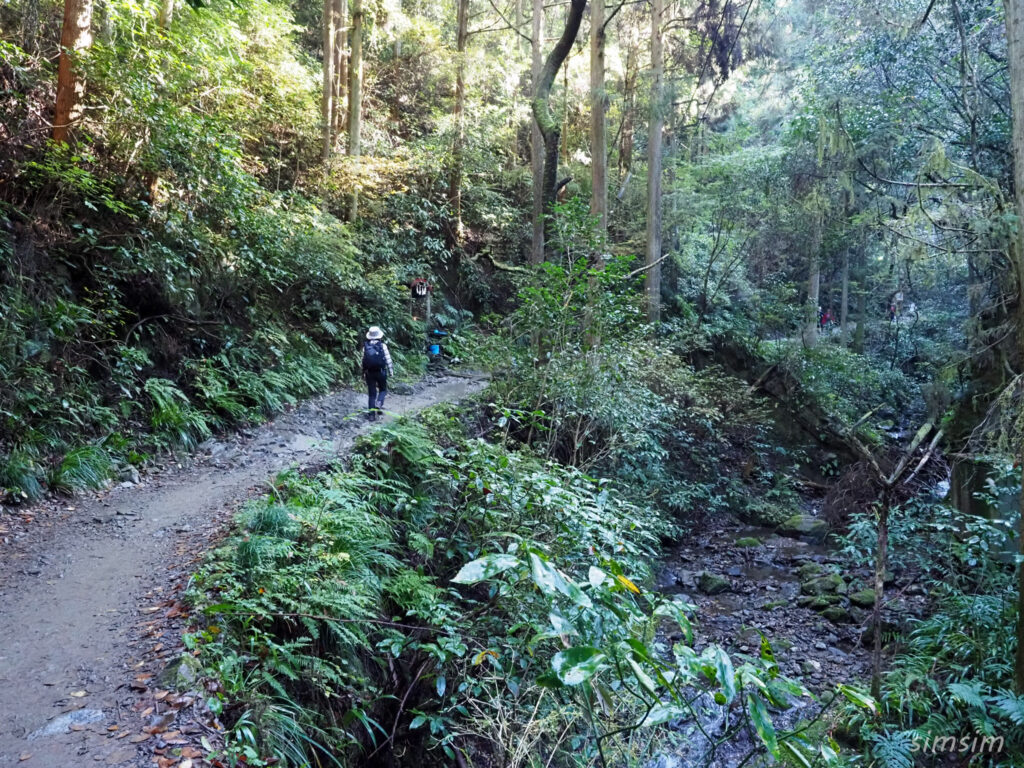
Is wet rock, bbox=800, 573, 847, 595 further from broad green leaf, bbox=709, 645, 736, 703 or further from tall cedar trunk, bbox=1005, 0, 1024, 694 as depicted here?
broad green leaf, bbox=709, 645, 736, 703

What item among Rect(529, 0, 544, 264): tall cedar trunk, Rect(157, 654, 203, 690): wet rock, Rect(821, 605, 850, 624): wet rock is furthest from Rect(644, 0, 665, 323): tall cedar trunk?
Rect(157, 654, 203, 690): wet rock

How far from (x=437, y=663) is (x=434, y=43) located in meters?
19.4

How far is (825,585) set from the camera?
403 inches

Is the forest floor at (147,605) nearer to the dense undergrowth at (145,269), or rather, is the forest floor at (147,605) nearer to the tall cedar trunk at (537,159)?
the dense undergrowth at (145,269)

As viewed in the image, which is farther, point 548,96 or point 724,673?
point 548,96

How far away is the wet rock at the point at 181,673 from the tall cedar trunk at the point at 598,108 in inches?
477

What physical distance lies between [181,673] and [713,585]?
28.9ft

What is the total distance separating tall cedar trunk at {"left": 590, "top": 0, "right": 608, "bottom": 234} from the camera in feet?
46.9

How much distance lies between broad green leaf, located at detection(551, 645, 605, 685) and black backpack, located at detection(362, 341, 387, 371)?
28.5ft

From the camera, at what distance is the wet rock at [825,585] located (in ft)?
33.3

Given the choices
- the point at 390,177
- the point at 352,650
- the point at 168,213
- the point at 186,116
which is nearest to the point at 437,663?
the point at 352,650

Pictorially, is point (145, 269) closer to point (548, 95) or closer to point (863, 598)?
point (548, 95)

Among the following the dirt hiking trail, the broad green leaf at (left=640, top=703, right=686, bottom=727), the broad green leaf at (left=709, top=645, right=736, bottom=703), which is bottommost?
the dirt hiking trail

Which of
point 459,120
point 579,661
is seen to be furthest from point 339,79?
point 579,661
